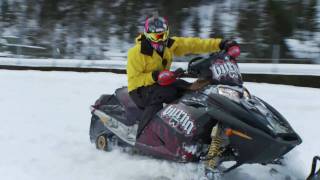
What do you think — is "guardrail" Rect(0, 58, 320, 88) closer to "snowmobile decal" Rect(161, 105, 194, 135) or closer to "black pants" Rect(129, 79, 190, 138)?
"black pants" Rect(129, 79, 190, 138)

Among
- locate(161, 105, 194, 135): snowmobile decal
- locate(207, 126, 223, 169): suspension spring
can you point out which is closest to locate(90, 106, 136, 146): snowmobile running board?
locate(161, 105, 194, 135): snowmobile decal

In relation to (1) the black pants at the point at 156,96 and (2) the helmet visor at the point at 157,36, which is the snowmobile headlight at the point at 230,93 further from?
(2) the helmet visor at the point at 157,36

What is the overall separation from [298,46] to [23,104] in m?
8.85

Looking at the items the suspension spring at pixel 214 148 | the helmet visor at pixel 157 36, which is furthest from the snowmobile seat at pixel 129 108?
the suspension spring at pixel 214 148

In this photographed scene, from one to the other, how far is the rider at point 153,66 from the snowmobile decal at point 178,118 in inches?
6.6

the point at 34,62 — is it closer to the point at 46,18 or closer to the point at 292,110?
the point at 46,18

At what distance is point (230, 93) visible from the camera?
4.65 meters

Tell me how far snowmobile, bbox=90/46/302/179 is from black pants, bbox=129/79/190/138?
6 centimetres

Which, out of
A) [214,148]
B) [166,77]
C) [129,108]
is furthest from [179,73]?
[129,108]

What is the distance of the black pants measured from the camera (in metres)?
5.32

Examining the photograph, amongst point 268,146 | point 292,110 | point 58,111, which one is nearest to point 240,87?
point 268,146

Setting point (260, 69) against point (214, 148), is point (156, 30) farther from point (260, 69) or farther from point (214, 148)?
point (260, 69)

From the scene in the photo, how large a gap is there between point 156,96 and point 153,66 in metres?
0.36

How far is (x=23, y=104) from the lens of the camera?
9.31 metres
